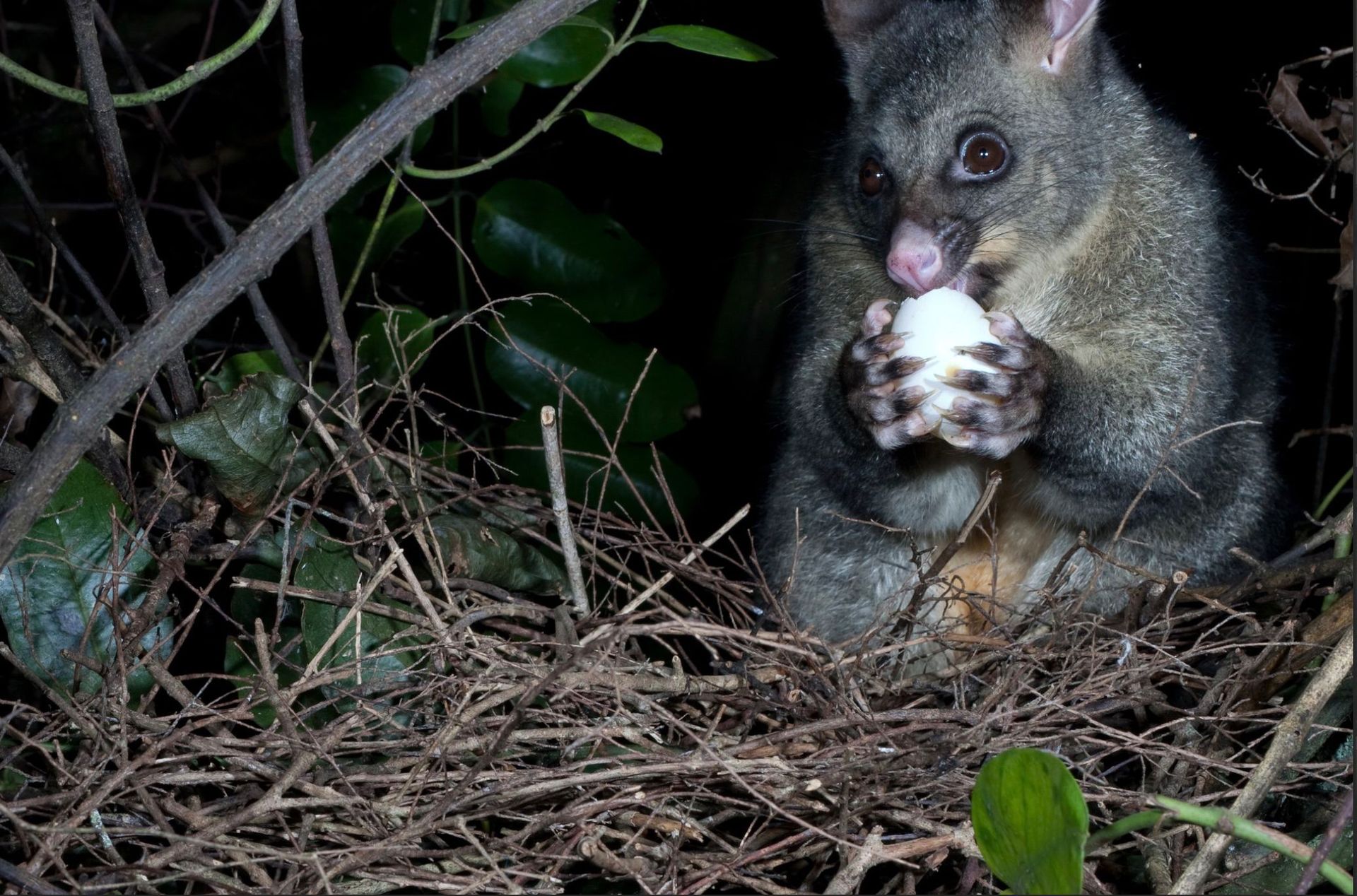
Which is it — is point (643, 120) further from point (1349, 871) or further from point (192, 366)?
point (1349, 871)

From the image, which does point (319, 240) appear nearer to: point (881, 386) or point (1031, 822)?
point (881, 386)

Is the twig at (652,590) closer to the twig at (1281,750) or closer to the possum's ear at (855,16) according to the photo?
the twig at (1281,750)

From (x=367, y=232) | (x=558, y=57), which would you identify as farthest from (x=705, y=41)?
(x=367, y=232)

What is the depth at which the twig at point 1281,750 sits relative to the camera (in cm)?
253

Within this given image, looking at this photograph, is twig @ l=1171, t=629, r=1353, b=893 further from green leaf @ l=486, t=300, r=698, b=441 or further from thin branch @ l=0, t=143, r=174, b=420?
thin branch @ l=0, t=143, r=174, b=420

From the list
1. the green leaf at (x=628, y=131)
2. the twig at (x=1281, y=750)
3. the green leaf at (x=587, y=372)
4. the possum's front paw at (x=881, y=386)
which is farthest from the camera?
the green leaf at (x=587, y=372)

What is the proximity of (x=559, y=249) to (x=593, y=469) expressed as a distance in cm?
74

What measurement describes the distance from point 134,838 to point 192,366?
1871mm

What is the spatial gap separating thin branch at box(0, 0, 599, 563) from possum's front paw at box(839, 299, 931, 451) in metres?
1.20

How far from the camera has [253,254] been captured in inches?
98.2

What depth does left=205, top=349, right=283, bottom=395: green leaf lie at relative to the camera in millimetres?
3598

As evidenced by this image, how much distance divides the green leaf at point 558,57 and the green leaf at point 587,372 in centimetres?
79

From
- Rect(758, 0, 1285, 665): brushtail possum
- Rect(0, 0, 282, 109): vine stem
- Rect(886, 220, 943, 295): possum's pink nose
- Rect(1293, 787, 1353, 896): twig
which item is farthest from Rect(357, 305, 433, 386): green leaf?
Rect(1293, 787, 1353, 896): twig

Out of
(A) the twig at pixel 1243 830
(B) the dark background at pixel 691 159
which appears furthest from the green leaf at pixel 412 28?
(A) the twig at pixel 1243 830
